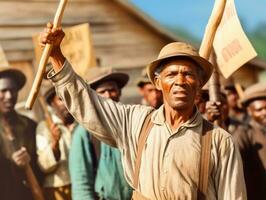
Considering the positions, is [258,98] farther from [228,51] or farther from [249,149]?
[228,51]

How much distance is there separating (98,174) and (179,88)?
1875mm

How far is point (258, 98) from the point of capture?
6.09m

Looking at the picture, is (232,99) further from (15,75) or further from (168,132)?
(168,132)

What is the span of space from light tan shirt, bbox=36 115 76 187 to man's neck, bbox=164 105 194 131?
9.89 feet

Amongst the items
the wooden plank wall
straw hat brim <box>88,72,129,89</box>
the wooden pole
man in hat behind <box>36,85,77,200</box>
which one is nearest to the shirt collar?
the wooden pole

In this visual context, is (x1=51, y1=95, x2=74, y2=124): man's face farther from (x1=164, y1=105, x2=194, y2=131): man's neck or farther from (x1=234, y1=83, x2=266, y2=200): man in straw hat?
(x1=164, y1=105, x2=194, y2=131): man's neck

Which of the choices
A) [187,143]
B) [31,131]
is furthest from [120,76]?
[187,143]

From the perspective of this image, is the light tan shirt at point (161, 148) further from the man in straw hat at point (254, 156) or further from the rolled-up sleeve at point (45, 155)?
the rolled-up sleeve at point (45, 155)

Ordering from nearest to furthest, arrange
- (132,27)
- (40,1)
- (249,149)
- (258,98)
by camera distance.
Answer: (249,149) < (258,98) < (40,1) < (132,27)

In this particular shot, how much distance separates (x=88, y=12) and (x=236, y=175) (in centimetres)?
548

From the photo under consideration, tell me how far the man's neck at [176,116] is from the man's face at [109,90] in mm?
1797

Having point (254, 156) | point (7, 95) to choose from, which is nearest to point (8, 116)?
point (7, 95)

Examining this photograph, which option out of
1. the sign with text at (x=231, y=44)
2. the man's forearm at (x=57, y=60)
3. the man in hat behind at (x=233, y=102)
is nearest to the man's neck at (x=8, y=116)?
the man in hat behind at (x=233, y=102)

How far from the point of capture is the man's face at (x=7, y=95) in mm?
7086
